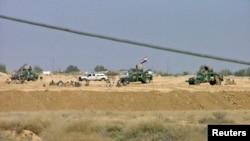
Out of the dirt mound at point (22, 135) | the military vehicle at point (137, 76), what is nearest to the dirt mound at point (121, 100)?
the military vehicle at point (137, 76)

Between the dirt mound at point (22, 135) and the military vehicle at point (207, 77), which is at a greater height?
the military vehicle at point (207, 77)

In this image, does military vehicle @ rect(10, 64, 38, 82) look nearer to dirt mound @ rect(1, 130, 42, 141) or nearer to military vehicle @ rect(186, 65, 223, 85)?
military vehicle @ rect(186, 65, 223, 85)

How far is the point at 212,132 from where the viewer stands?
4645 millimetres

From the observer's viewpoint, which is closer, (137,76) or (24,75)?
(137,76)

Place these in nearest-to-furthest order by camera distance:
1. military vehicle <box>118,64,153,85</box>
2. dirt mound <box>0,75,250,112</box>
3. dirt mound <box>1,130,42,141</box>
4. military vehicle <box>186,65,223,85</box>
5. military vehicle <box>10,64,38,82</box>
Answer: dirt mound <box>1,130,42,141</box>, dirt mound <box>0,75,250,112</box>, military vehicle <box>186,65,223,85</box>, military vehicle <box>118,64,153,85</box>, military vehicle <box>10,64,38,82</box>

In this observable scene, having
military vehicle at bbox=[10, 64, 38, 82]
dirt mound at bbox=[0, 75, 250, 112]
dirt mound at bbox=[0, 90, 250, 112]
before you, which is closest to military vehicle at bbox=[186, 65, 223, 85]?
dirt mound at bbox=[0, 75, 250, 112]

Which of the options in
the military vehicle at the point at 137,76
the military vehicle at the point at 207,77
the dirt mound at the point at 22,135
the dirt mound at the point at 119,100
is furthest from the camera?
the military vehicle at the point at 137,76

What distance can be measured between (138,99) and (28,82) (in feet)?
76.1

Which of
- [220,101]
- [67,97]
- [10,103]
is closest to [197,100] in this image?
[220,101]

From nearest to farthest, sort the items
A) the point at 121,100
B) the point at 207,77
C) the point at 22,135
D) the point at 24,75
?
the point at 22,135, the point at 121,100, the point at 207,77, the point at 24,75

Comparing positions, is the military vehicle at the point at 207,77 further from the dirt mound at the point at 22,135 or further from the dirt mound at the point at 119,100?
the dirt mound at the point at 22,135

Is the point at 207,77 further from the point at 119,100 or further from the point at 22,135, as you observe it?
the point at 22,135

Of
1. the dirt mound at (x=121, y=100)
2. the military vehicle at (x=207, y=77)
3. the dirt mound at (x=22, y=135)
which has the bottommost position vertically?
the dirt mound at (x=22, y=135)

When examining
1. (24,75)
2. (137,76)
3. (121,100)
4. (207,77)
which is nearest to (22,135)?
(121,100)
